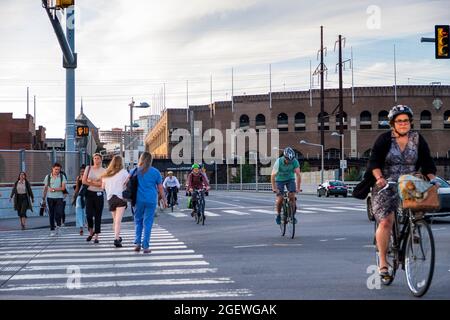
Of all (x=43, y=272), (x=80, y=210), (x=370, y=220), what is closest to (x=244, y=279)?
(x=43, y=272)

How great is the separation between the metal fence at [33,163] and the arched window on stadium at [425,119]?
74604 mm

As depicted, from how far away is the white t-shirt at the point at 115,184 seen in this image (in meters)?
13.5

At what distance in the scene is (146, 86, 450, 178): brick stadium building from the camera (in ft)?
306

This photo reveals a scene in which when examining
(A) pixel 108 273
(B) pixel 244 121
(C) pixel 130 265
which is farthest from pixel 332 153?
(A) pixel 108 273

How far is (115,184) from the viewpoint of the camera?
44.4 feet

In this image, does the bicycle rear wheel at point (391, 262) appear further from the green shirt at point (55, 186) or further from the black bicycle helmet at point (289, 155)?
the green shirt at point (55, 186)

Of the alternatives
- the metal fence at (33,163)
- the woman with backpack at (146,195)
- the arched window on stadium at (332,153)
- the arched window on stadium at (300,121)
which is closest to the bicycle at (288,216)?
the woman with backpack at (146,195)

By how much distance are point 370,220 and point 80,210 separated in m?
8.52

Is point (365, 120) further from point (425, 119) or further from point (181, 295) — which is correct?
point (181, 295)

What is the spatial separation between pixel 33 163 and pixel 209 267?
1708 centimetres

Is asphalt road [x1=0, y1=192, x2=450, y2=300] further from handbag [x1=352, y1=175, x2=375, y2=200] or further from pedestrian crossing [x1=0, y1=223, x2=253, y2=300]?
Result: handbag [x1=352, y1=175, x2=375, y2=200]

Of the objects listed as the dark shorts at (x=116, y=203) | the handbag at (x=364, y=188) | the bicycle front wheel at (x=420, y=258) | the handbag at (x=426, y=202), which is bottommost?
the bicycle front wheel at (x=420, y=258)

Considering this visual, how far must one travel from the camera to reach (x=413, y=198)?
22.6 ft

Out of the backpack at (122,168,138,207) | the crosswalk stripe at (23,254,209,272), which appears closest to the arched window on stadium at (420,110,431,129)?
the backpack at (122,168,138,207)
